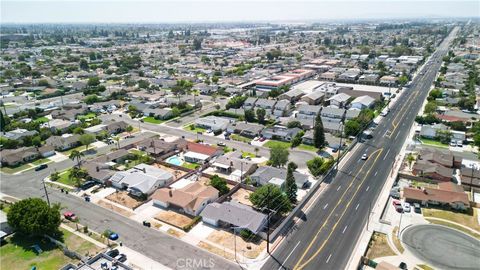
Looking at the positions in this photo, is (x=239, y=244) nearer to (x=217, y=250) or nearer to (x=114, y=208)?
(x=217, y=250)

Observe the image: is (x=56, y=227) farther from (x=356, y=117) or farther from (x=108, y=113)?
(x=356, y=117)

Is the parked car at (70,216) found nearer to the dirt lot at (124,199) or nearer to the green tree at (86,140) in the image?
the dirt lot at (124,199)

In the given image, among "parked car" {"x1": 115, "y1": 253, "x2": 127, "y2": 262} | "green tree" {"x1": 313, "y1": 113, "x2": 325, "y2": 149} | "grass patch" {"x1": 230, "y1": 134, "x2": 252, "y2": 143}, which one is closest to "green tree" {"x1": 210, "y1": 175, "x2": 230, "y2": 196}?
"parked car" {"x1": 115, "y1": 253, "x2": 127, "y2": 262}

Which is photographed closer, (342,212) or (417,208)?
(342,212)

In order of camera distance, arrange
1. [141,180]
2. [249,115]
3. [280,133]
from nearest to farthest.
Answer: [141,180], [280,133], [249,115]

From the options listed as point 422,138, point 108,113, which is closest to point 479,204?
point 422,138

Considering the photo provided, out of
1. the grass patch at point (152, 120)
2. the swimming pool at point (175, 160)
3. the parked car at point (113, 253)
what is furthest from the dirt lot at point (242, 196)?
the grass patch at point (152, 120)

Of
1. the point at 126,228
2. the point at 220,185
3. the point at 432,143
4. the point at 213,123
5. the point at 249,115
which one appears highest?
the point at 249,115

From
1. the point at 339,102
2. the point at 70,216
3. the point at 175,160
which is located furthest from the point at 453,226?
the point at 339,102
